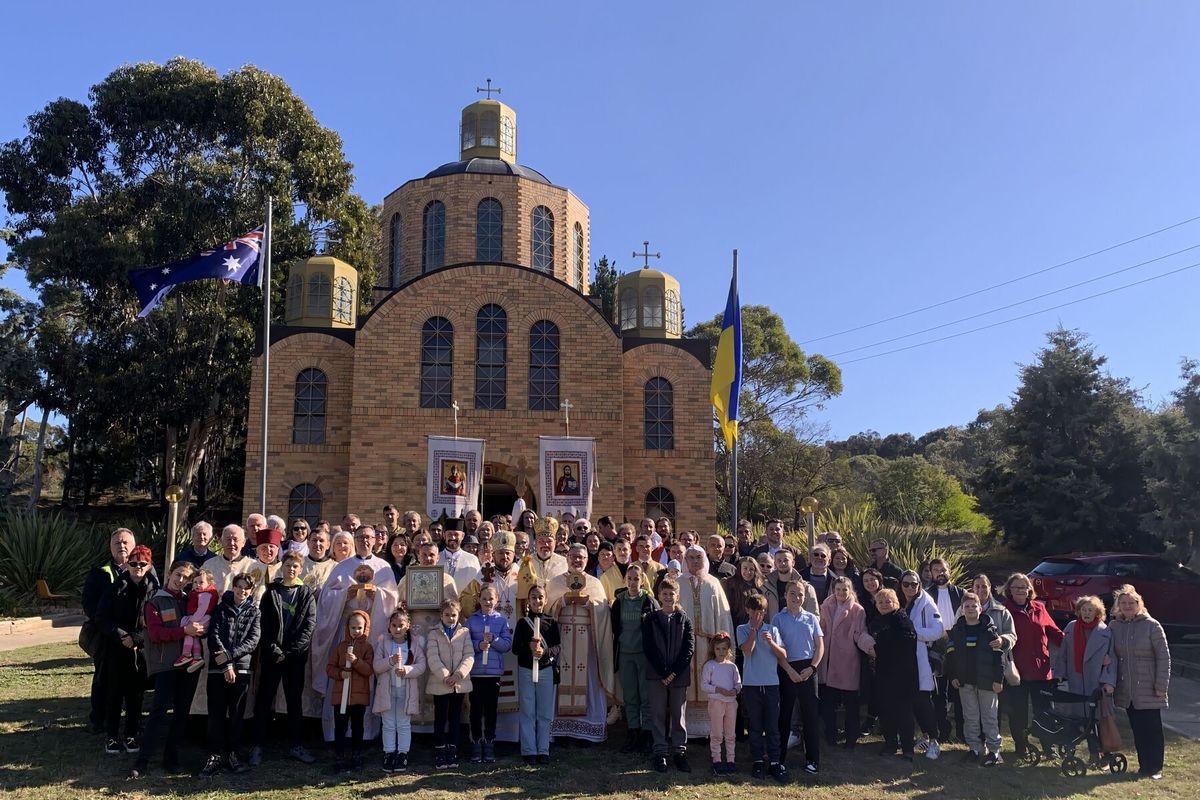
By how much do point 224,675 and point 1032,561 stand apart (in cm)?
2073

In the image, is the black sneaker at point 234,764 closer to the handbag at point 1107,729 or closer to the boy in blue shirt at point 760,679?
the boy in blue shirt at point 760,679

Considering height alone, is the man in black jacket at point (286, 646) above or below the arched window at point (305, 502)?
below

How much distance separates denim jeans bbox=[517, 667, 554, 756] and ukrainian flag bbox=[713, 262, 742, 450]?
8765 millimetres

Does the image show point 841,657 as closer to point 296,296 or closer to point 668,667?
point 668,667

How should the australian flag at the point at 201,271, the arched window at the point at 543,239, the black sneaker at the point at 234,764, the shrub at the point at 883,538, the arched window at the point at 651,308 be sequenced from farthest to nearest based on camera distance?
the arched window at the point at 543,239, the arched window at the point at 651,308, the shrub at the point at 883,538, the australian flag at the point at 201,271, the black sneaker at the point at 234,764

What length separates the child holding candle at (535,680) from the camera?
7301mm

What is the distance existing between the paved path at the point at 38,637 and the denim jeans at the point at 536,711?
948 centimetres

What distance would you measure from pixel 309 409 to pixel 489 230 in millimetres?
7077

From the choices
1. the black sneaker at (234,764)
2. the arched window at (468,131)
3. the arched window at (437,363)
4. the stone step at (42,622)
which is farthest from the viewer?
the arched window at (468,131)

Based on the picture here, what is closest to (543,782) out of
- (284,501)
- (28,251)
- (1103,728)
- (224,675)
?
(224,675)

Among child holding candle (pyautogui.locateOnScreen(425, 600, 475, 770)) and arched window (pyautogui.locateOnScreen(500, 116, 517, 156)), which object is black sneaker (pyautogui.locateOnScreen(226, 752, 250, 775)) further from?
arched window (pyautogui.locateOnScreen(500, 116, 517, 156))

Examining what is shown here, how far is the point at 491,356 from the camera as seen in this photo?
65.7ft

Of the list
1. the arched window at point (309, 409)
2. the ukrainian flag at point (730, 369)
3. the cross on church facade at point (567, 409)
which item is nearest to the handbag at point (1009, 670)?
the ukrainian flag at point (730, 369)

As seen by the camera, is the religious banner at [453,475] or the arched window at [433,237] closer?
the religious banner at [453,475]
